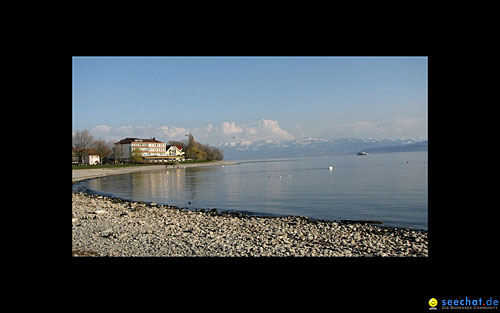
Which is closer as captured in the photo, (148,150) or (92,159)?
(92,159)

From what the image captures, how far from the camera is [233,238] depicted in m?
6.90

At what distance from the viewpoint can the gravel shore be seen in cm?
575

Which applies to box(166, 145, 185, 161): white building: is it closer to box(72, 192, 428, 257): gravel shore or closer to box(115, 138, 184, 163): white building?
box(115, 138, 184, 163): white building

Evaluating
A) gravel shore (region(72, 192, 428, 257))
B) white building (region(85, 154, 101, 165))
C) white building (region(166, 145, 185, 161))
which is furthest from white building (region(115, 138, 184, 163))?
gravel shore (region(72, 192, 428, 257))

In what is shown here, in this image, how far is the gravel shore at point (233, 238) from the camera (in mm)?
5750

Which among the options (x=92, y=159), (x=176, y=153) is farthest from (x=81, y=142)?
(x=176, y=153)
